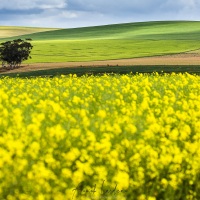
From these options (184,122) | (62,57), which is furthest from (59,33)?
(184,122)

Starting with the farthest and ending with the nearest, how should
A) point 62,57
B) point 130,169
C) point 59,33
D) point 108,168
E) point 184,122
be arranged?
point 59,33 < point 62,57 < point 184,122 < point 130,169 < point 108,168

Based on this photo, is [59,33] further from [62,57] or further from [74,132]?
[74,132]

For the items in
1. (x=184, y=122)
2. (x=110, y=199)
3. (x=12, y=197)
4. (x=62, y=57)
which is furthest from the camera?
(x=62, y=57)

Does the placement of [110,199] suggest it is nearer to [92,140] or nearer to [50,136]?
[92,140]

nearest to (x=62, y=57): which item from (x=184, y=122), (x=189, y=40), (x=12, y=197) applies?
(x=189, y=40)

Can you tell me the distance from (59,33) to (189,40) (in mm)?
54481

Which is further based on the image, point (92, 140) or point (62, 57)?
point (62, 57)

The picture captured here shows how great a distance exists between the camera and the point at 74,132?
6.45m

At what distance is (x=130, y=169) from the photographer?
263 inches

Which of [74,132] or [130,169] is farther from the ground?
[74,132]

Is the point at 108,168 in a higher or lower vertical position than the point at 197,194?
higher

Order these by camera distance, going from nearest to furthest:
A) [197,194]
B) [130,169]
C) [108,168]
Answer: [108,168] → [130,169] → [197,194]

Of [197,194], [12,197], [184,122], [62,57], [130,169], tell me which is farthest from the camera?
[62,57]

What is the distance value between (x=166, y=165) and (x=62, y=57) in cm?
5875
